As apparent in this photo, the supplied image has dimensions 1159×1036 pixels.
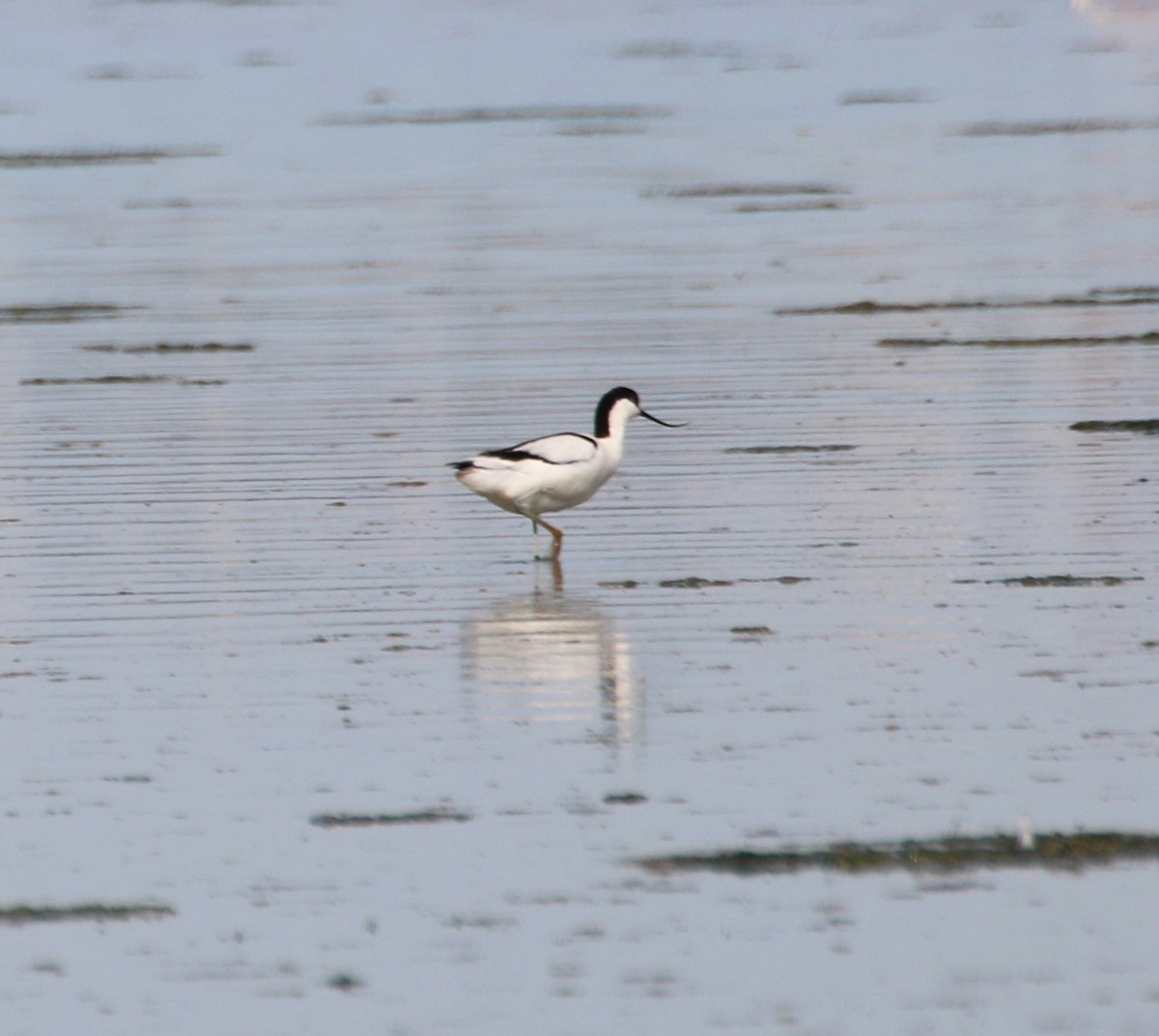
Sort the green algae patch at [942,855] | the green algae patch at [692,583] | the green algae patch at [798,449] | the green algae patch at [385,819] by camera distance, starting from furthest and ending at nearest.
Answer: the green algae patch at [798,449]
the green algae patch at [692,583]
the green algae patch at [385,819]
the green algae patch at [942,855]

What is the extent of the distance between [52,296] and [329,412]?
7117mm

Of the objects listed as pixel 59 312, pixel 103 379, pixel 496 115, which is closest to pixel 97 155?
pixel 496 115

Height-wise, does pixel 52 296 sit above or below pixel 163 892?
above

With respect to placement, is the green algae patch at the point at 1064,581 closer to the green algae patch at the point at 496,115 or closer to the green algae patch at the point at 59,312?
the green algae patch at the point at 59,312

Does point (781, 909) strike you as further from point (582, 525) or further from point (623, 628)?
point (582, 525)

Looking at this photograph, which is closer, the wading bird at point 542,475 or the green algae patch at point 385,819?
the green algae patch at point 385,819

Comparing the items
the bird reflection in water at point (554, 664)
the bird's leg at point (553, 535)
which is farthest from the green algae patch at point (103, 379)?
the bird reflection in water at point (554, 664)

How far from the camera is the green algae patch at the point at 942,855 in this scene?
25.1 ft

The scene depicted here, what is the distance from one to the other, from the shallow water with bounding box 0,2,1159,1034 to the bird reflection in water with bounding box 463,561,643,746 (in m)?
0.03

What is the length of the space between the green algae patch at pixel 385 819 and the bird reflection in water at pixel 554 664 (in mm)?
997

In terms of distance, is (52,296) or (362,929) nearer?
(362,929)

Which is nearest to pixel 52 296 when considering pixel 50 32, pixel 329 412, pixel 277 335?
pixel 277 335

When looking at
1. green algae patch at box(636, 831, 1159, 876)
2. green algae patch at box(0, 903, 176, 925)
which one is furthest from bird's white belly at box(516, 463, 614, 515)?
green algae patch at box(0, 903, 176, 925)

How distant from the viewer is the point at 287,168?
110 feet
